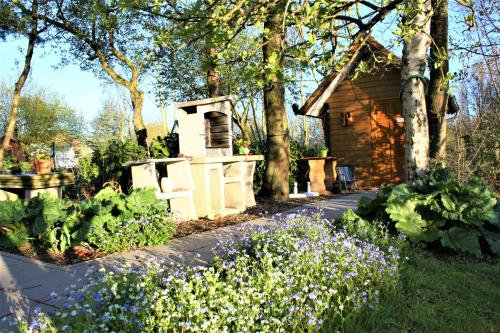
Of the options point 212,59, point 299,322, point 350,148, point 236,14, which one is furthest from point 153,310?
point 350,148

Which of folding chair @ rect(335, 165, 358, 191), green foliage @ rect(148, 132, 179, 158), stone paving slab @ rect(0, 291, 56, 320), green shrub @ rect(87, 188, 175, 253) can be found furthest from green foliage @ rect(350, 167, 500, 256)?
folding chair @ rect(335, 165, 358, 191)

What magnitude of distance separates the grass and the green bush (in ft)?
9.69

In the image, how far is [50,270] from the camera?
4148mm

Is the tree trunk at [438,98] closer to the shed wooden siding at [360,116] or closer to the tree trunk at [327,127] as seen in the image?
the shed wooden siding at [360,116]

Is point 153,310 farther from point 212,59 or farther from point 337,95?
point 337,95

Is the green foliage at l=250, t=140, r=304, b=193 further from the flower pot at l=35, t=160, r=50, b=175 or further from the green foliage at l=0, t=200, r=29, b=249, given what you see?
the green foliage at l=0, t=200, r=29, b=249

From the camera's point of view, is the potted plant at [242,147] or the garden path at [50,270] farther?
the potted plant at [242,147]

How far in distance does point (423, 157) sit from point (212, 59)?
3.40m

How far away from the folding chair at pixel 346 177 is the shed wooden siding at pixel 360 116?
0.29m

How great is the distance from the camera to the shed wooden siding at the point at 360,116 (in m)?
11.9

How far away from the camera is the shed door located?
38.6 feet

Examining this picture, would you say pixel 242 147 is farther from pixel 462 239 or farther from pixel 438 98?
pixel 462 239

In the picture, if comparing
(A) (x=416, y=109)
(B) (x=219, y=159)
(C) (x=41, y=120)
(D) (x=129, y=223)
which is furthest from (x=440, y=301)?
(C) (x=41, y=120)

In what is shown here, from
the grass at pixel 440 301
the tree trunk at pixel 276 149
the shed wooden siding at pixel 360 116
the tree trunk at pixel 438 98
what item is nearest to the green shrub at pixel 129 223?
the grass at pixel 440 301
